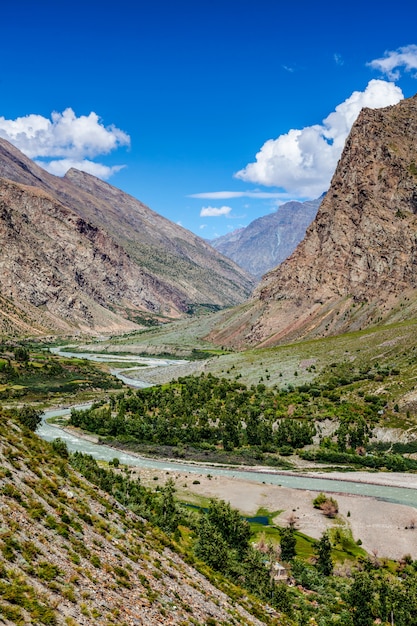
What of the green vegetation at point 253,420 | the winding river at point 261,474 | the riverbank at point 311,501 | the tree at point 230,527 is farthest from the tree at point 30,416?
the tree at point 230,527

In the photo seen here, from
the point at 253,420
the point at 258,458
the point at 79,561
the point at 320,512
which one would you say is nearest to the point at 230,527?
the point at 320,512

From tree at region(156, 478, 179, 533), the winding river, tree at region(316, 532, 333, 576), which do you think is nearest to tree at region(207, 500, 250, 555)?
tree at region(156, 478, 179, 533)

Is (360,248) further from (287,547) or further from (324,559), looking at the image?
(324,559)

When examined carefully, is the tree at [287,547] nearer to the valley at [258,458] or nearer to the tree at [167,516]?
the valley at [258,458]

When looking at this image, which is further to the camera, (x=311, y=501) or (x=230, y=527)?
(x=311, y=501)

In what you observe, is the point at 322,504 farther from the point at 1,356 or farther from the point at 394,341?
the point at 1,356

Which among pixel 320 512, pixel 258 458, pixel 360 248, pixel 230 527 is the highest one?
pixel 360 248

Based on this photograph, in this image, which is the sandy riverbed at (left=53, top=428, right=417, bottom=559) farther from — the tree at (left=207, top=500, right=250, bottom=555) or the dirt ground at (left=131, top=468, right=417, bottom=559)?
the tree at (left=207, top=500, right=250, bottom=555)
